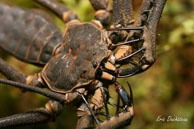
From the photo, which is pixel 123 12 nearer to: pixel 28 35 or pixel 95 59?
pixel 95 59

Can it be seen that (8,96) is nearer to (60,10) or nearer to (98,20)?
(60,10)

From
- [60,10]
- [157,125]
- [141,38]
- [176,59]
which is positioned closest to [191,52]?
[176,59]

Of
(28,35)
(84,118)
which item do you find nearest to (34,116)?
(84,118)

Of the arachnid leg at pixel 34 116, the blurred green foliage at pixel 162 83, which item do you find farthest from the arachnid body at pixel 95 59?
the blurred green foliage at pixel 162 83

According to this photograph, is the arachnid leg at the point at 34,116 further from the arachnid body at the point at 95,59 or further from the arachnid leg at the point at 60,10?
the arachnid leg at the point at 60,10

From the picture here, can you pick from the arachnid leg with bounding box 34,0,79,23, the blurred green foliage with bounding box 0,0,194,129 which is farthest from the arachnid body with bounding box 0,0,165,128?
the blurred green foliage with bounding box 0,0,194,129

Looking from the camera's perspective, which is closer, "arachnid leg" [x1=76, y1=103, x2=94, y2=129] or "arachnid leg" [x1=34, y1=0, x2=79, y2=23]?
"arachnid leg" [x1=76, y1=103, x2=94, y2=129]

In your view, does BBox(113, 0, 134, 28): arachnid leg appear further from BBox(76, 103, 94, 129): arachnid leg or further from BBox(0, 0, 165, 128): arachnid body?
BBox(76, 103, 94, 129): arachnid leg
